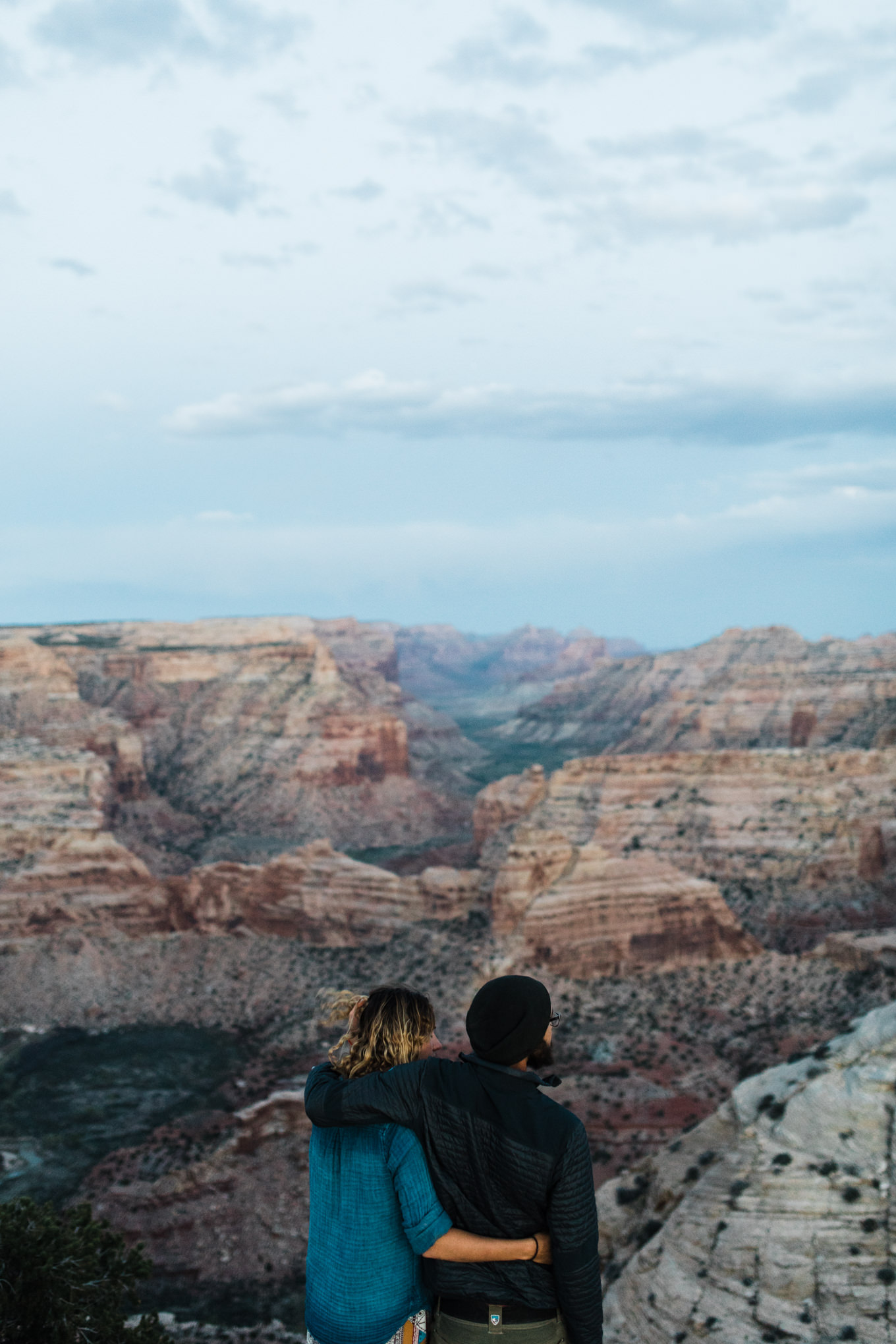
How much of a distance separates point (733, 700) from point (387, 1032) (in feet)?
298

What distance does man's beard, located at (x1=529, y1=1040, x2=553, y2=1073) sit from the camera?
190 inches

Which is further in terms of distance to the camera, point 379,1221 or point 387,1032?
point 387,1032

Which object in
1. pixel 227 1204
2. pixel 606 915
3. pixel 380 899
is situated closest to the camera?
pixel 227 1204

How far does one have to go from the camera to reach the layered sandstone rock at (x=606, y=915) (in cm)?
3584

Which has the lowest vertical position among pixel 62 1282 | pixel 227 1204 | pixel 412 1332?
pixel 227 1204

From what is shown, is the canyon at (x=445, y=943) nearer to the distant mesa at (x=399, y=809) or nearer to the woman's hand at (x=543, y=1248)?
the distant mesa at (x=399, y=809)

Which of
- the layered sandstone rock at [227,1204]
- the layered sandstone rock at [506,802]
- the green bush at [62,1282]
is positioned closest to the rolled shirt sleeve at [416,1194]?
the green bush at [62,1282]

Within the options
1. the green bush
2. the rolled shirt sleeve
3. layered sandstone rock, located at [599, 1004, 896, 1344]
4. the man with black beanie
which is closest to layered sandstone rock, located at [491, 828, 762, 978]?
layered sandstone rock, located at [599, 1004, 896, 1344]

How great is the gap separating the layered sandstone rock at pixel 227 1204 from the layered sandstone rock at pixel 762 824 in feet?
58.6

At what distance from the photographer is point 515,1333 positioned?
15.8 feet

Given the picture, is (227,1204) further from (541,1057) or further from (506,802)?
(506,802)

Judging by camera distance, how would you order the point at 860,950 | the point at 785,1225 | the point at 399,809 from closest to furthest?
the point at 785,1225 → the point at 860,950 → the point at 399,809

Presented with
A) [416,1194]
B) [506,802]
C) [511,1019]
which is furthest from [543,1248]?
[506,802]

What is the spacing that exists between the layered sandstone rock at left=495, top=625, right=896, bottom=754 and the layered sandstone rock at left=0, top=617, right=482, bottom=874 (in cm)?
2348
